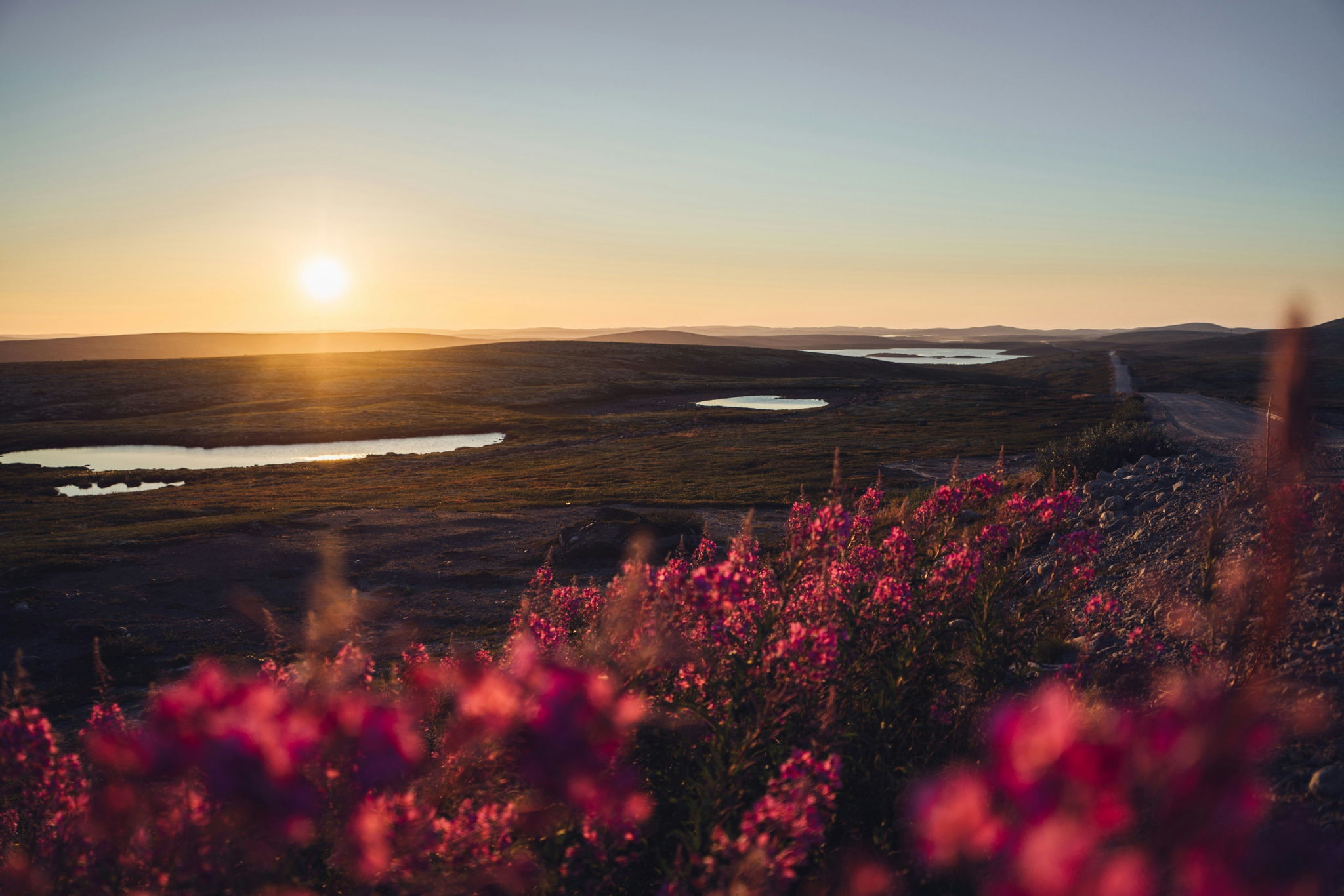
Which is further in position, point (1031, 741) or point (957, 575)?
point (957, 575)

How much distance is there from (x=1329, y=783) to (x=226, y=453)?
183 feet

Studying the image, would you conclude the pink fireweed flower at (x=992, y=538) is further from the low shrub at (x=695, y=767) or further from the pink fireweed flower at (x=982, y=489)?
the pink fireweed flower at (x=982, y=489)

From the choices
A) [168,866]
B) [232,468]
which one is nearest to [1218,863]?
[168,866]

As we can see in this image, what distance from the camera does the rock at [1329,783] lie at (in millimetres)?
4707

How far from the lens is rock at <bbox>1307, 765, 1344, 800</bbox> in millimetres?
4707

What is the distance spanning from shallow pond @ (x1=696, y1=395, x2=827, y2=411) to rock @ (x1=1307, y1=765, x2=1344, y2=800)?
61412 mm

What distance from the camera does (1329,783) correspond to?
474 cm

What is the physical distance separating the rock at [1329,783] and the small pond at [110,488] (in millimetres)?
39413

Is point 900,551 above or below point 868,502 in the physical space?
below

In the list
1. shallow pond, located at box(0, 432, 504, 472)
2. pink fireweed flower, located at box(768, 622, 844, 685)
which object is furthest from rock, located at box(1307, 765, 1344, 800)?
shallow pond, located at box(0, 432, 504, 472)

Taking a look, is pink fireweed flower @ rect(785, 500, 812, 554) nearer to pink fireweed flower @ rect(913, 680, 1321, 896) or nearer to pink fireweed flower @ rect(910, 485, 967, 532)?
pink fireweed flower @ rect(910, 485, 967, 532)

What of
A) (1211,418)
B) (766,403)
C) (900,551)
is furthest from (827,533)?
(766,403)

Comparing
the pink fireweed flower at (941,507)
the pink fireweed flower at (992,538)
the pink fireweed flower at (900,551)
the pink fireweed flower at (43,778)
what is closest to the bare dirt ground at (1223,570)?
the pink fireweed flower at (992,538)

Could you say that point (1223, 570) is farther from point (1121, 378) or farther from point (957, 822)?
point (1121, 378)
